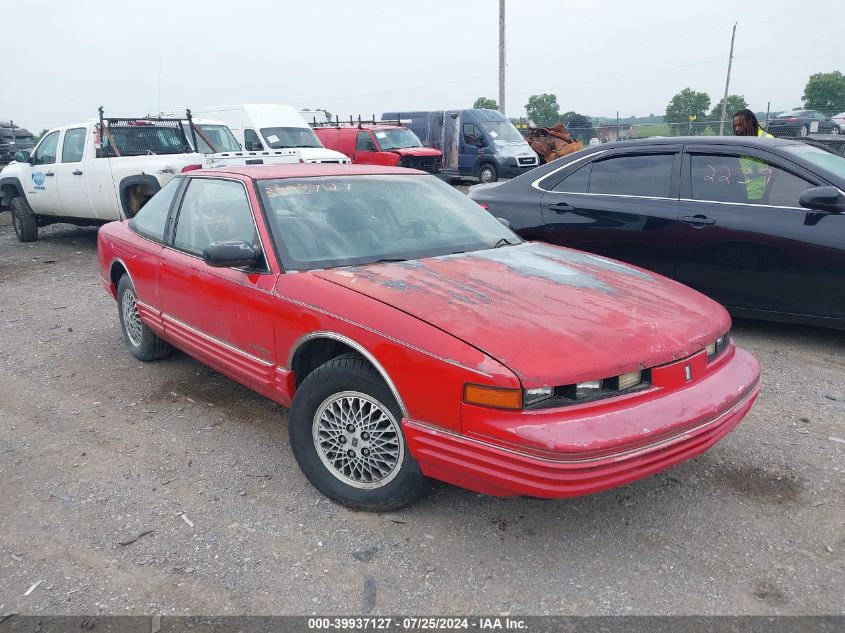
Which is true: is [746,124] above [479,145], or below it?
above

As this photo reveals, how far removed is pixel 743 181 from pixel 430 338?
365 cm

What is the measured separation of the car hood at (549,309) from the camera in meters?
2.50

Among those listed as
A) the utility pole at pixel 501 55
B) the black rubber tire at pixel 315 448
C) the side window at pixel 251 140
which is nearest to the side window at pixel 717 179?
the black rubber tire at pixel 315 448

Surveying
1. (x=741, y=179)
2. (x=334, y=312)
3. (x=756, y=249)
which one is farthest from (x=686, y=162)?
(x=334, y=312)

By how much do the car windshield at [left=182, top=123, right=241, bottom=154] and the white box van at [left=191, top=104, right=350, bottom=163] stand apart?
2.15 metres

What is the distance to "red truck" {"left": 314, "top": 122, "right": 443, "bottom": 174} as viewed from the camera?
18.0m

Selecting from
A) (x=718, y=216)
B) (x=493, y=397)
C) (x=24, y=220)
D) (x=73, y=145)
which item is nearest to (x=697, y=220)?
(x=718, y=216)

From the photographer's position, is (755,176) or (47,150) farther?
(47,150)

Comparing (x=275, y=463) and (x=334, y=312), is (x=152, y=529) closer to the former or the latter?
(x=275, y=463)

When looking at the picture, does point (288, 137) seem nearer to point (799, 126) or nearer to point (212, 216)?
point (212, 216)

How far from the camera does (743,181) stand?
16.7 feet

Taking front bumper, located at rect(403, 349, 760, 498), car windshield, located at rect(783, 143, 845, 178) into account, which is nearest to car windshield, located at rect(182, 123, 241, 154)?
car windshield, located at rect(783, 143, 845, 178)

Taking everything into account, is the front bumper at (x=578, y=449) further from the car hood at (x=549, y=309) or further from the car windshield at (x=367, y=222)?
the car windshield at (x=367, y=222)

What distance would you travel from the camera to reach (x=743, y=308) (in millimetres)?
5039
